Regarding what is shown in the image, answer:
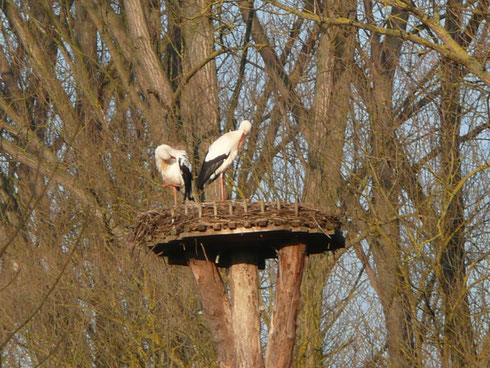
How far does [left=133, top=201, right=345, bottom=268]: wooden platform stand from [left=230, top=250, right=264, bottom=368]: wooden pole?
114mm

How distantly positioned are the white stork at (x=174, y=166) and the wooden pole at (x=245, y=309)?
96.3 inches

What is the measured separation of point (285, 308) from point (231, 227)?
126 centimetres

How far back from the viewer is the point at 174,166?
10312mm

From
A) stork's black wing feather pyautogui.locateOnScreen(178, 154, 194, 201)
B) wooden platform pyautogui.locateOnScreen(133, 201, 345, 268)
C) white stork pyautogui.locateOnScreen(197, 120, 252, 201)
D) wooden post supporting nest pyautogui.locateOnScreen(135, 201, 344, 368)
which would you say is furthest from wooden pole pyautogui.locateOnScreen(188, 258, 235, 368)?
stork's black wing feather pyautogui.locateOnScreen(178, 154, 194, 201)

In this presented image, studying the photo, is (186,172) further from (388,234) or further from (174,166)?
(388,234)

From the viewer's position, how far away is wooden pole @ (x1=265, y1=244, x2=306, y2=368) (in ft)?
26.1

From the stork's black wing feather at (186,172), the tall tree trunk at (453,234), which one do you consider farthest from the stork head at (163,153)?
the tall tree trunk at (453,234)

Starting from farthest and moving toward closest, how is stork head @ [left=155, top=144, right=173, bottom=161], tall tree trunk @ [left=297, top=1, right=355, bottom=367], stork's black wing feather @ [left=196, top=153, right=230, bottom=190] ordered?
tall tree trunk @ [left=297, top=1, right=355, bottom=367] → stork head @ [left=155, top=144, right=173, bottom=161] → stork's black wing feather @ [left=196, top=153, right=230, bottom=190]

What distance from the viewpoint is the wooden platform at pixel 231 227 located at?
23.3ft

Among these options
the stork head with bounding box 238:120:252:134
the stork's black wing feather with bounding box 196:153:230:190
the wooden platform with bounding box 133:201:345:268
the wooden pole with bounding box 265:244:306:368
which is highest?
the stork head with bounding box 238:120:252:134

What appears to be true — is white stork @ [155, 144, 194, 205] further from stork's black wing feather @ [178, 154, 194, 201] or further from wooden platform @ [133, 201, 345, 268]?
wooden platform @ [133, 201, 345, 268]

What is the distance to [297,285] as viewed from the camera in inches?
317

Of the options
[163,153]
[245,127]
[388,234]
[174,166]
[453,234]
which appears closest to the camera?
[245,127]

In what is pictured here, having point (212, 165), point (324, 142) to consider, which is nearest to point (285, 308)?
point (212, 165)
